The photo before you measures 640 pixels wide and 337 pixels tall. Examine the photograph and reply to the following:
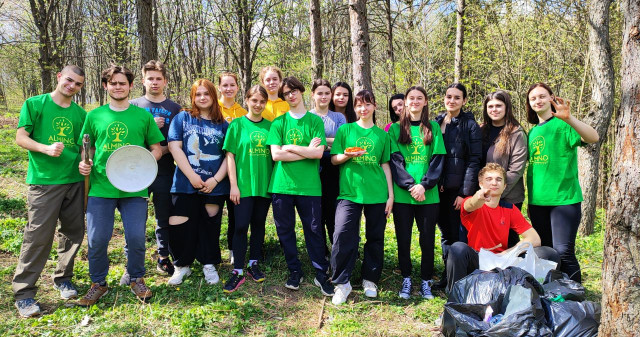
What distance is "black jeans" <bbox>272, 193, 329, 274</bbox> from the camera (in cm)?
388

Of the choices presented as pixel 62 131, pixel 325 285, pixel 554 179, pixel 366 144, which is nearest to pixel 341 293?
pixel 325 285

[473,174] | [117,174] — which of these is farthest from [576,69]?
[117,174]

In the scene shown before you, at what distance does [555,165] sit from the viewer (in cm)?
376

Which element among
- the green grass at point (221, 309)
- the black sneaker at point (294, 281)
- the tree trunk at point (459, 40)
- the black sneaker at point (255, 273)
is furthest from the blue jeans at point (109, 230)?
the tree trunk at point (459, 40)

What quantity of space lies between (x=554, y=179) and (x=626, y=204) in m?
1.47

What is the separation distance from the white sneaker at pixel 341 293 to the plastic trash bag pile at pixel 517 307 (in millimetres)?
990

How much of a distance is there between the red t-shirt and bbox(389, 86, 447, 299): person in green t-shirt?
392mm

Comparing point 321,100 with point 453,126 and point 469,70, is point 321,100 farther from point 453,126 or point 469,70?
point 469,70

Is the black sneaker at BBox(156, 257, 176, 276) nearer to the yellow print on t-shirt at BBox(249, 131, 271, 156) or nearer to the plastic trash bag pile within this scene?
the yellow print on t-shirt at BBox(249, 131, 271, 156)

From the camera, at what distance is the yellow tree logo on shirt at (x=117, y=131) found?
362 cm

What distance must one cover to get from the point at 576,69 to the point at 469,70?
9.11 feet

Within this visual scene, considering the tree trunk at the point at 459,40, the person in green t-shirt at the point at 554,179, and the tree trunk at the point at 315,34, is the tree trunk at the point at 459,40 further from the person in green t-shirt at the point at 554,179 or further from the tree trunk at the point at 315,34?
the person in green t-shirt at the point at 554,179

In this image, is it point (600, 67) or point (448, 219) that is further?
point (600, 67)

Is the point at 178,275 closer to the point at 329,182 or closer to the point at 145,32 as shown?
the point at 329,182
